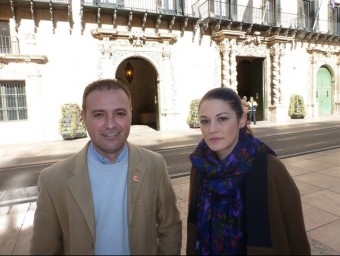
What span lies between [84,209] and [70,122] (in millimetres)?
12644

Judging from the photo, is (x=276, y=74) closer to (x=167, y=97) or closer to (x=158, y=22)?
(x=167, y=97)

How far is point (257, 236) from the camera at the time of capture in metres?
1.90

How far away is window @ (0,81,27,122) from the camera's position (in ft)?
43.1

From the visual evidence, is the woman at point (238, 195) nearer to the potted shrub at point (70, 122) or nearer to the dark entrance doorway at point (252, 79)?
the potted shrub at point (70, 122)

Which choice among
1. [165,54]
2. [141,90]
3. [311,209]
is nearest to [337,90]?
[165,54]

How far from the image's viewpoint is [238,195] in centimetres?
196

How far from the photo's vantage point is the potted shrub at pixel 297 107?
20.5 meters

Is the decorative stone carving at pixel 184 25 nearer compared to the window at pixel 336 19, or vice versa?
the decorative stone carving at pixel 184 25

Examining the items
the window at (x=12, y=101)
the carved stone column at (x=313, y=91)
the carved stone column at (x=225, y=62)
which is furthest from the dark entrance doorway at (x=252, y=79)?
the window at (x=12, y=101)

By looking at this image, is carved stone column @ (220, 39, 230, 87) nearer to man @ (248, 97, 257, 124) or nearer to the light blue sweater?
man @ (248, 97, 257, 124)

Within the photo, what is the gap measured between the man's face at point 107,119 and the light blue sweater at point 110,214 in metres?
0.22

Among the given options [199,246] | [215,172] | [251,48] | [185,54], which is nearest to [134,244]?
[199,246]

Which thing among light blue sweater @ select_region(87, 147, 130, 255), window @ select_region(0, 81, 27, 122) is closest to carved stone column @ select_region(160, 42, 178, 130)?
window @ select_region(0, 81, 27, 122)

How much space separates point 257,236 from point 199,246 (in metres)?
0.46
